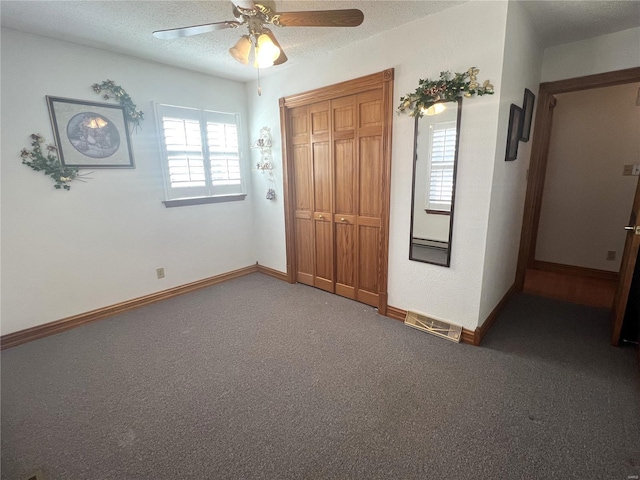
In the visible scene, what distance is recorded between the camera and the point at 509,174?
8.03 feet

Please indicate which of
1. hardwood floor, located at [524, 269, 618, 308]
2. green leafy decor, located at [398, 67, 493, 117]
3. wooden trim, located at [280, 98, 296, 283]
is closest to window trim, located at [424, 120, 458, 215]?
green leafy decor, located at [398, 67, 493, 117]

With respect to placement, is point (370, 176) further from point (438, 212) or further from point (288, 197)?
point (288, 197)

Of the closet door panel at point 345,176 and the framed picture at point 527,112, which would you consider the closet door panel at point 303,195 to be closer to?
the closet door panel at point 345,176

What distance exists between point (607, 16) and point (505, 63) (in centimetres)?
102

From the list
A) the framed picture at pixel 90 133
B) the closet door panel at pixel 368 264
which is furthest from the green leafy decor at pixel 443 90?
the framed picture at pixel 90 133

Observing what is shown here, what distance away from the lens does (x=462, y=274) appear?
2352 millimetres

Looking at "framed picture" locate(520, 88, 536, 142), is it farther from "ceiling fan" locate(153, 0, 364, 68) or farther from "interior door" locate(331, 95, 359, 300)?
"ceiling fan" locate(153, 0, 364, 68)

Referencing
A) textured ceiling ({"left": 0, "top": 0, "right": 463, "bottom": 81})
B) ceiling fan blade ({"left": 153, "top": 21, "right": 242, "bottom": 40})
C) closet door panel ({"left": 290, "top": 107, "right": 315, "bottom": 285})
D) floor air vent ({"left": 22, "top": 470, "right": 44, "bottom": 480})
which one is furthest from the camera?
closet door panel ({"left": 290, "top": 107, "right": 315, "bottom": 285})

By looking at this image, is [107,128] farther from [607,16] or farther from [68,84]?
[607,16]

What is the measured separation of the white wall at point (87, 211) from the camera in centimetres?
239

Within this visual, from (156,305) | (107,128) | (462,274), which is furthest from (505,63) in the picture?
(156,305)

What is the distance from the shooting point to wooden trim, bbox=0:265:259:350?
2510mm

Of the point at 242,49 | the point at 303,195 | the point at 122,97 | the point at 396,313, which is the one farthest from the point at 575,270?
the point at 122,97

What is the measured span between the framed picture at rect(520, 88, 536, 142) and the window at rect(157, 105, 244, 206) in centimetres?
306
